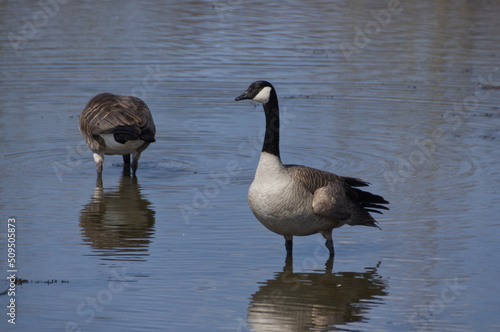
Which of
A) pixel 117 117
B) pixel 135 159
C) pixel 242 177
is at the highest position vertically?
pixel 117 117

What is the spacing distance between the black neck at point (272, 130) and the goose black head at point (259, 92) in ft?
0.22

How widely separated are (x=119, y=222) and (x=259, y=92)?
2.82 metres

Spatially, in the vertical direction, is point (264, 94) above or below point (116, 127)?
above

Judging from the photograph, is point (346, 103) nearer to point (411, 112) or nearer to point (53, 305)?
point (411, 112)

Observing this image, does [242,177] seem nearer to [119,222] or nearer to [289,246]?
[119,222]

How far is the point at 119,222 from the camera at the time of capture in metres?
10.2

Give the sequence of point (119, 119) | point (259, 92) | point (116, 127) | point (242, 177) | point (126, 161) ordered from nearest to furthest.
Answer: point (259, 92)
point (116, 127)
point (119, 119)
point (242, 177)
point (126, 161)

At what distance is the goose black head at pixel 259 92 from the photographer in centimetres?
846

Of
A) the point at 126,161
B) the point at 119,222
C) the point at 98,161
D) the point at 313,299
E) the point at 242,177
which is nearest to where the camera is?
the point at 313,299

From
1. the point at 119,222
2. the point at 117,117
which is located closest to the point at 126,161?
the point at 117,117

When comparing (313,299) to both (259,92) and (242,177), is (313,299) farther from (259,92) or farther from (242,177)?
(242,177)

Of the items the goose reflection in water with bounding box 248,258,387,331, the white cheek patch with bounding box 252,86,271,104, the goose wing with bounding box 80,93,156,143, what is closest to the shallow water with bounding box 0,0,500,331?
the goose reflection in water with bounding box 248,258,387,331

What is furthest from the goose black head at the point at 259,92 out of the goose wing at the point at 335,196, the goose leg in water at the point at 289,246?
the goose leg in water at the point at 289,246

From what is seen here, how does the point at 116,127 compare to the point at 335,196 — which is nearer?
the point at 335,196
